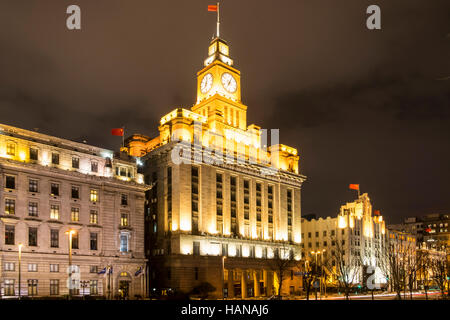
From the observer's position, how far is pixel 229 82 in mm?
134375

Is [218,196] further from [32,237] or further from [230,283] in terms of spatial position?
[32,237]

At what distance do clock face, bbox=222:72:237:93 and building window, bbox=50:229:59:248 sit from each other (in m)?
69.8

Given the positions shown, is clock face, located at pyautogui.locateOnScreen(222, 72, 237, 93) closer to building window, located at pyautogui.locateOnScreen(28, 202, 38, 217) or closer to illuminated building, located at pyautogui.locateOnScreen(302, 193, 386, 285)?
illuminated building, located at pyautogui.locateOnScreen(302, 193, 386, 285)

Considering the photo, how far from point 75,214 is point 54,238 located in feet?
17.1

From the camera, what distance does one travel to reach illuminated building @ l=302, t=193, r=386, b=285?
5674 inches

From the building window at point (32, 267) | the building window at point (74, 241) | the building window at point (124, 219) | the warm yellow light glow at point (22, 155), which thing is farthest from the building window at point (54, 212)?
the building window at point (124, 219)

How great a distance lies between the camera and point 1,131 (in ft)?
236

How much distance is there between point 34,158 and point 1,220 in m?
11.1

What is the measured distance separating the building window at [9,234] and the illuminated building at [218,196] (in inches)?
1300

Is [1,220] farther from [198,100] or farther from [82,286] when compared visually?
[198,100]

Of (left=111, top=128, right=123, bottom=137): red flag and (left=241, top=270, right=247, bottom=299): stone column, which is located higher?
(left=111, top=128, right=123, bottom=137): red flag

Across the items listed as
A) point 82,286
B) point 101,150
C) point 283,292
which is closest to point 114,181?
point 101,150

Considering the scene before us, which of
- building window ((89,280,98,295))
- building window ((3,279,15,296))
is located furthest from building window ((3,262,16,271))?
building window ((89,280,98,295))

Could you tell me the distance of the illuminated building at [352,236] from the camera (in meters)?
144
